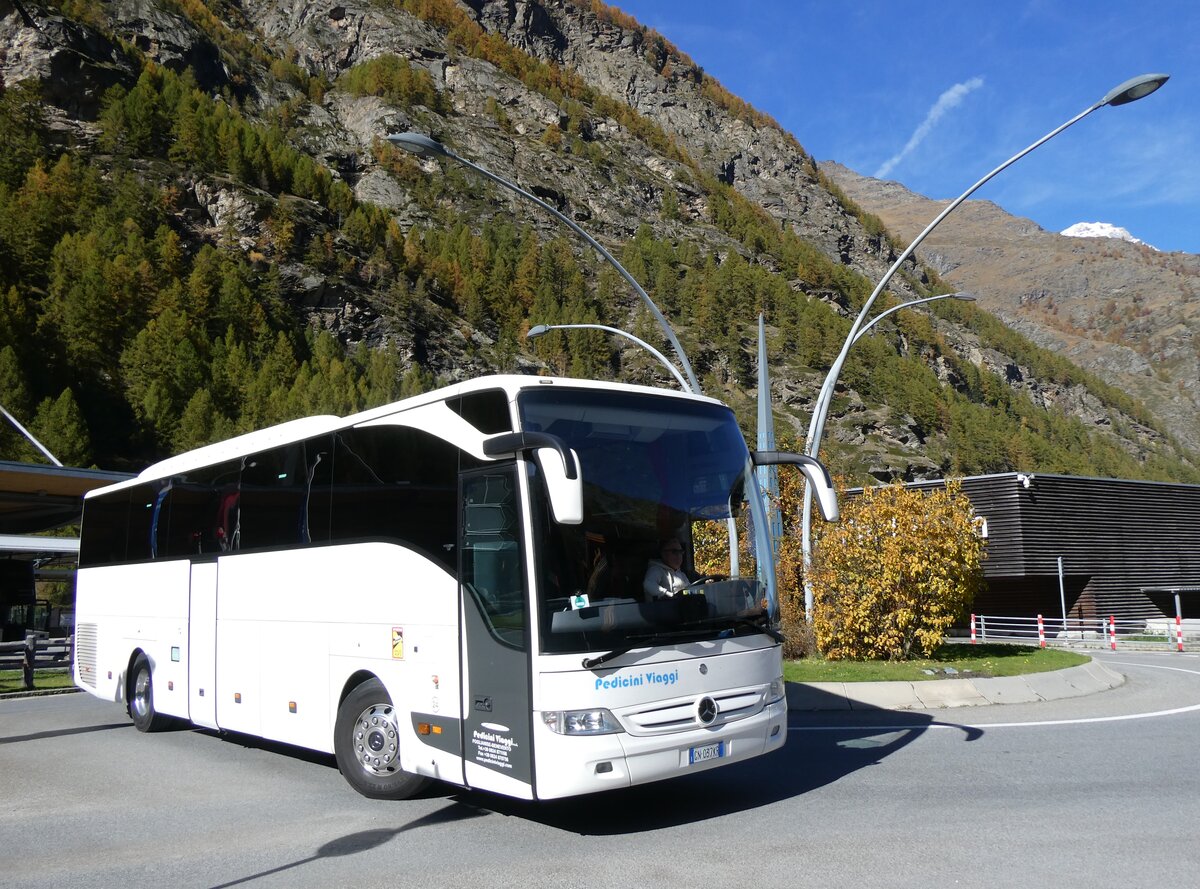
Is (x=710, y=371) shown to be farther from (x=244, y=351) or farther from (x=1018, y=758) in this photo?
(x=1018, y=758)

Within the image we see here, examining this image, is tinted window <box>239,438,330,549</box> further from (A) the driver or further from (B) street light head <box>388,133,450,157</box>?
(B) street light head <box>388,133,450,157</box>

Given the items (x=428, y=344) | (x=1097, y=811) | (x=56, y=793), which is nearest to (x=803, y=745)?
(x=1097, y=811)

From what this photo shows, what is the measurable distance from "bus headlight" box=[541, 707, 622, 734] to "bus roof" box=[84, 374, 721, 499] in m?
2.23

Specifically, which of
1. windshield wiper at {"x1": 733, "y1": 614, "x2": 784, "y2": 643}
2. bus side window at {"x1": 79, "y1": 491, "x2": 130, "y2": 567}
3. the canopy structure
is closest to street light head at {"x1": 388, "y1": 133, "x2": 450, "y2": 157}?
bus side window at {"x1": 79, "y1": 491, "x2": 130, "y2": 567}

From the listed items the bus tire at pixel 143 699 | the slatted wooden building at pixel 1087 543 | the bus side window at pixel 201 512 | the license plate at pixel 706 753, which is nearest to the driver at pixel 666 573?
the license plate at pixel 706 753

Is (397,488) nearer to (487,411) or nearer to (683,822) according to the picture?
(487,411)

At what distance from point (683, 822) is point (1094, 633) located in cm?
3222

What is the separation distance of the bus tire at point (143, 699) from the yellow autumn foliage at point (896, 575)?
11.1 m

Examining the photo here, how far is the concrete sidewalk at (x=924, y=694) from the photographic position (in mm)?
13305

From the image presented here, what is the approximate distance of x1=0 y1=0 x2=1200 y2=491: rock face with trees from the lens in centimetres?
8681

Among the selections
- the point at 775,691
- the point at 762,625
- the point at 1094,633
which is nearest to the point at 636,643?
the point at 762,625

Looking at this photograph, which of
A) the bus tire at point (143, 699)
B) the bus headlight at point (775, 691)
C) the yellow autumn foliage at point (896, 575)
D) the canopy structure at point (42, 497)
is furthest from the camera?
the canopy structure at point (42, 497)

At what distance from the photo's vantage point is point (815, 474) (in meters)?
8.27

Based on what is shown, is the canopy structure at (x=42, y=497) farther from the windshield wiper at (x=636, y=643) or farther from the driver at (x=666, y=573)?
the windshield wiper at (x=636, y=643)
